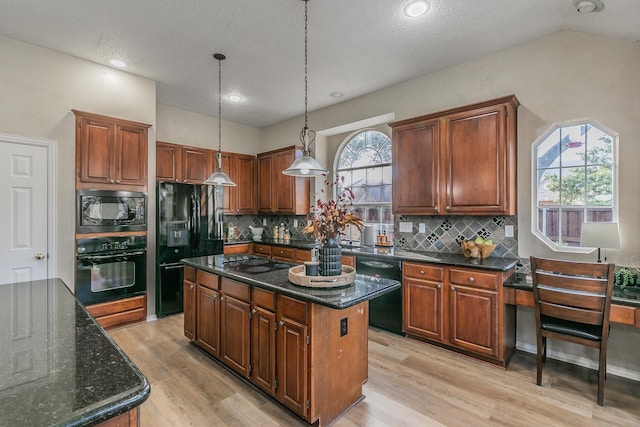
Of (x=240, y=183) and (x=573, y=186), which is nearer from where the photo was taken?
(x=573, y=186)

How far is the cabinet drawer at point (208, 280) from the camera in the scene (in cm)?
277

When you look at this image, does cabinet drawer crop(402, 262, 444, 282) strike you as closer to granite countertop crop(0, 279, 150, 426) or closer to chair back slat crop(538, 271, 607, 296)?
chair back slat crop(538, 271, 607, 296)

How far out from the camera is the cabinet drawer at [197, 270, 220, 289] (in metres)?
2.77

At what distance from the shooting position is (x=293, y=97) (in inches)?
185

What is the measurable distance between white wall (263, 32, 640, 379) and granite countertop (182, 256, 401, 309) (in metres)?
1.98

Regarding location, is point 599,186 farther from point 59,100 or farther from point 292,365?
point 59,100

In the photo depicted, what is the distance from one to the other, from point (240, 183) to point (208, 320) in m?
3.22

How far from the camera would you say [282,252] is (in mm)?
4949

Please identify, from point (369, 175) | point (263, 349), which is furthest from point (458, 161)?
point (263, 349)

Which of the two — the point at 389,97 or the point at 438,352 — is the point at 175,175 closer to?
the point at 389,97

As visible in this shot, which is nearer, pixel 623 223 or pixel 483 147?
pixel 623 223

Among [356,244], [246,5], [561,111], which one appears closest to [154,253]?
[356,244]

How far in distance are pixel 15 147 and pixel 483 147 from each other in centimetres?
475

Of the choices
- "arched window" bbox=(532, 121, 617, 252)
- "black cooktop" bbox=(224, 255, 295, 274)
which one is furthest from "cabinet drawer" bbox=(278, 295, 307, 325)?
"arched window" bbox=(532, 121, 617, 252)
